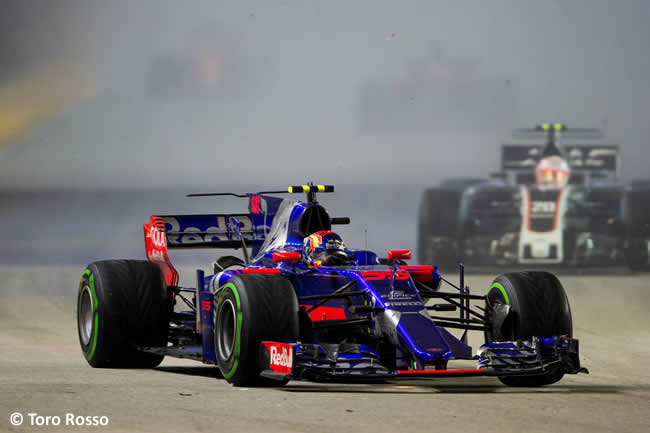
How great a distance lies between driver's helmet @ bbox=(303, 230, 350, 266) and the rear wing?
20.2m

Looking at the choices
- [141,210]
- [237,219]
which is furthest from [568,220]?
[237,219]

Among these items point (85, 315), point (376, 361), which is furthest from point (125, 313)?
point (376, 361)

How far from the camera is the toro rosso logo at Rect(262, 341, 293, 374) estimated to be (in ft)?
38.3

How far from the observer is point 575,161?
33625 mm

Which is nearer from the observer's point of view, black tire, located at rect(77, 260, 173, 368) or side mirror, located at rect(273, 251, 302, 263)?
side mirror, located at rect(273, 251, 302, 263)

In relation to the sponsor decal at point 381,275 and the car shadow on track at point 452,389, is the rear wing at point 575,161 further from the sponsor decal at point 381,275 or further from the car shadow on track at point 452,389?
the sponsor decal at point 381,275

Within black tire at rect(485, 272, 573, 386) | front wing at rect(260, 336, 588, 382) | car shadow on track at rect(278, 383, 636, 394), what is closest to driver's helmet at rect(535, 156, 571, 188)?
black tire at rect(485, 272, 573, 386)

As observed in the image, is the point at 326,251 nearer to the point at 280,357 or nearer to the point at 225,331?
the point at 225,331

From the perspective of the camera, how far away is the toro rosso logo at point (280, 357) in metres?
11.7

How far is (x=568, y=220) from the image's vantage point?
32812 millimetres

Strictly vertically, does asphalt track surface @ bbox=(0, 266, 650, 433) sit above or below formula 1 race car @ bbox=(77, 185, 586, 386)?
below

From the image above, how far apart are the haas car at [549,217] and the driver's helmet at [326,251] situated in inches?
730

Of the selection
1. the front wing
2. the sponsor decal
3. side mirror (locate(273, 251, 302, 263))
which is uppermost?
side mirror (locate(273, 251, 302, 263))

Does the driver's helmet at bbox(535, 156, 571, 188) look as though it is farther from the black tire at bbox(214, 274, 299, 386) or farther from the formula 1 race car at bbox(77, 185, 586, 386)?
the black tire at bbox(214, 274, 299, 386)
